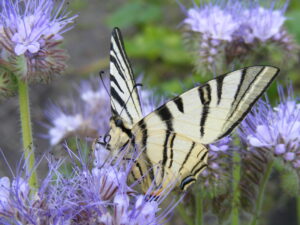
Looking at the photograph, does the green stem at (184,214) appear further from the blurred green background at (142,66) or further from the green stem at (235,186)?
the blurred green background at (142,66)

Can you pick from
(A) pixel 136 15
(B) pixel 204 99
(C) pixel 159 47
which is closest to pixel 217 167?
(B) pixel 204 99

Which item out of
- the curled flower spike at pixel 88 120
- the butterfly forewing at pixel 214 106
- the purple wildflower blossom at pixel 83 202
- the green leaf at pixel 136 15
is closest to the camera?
the purple wildflower blossom at pixel 83 202

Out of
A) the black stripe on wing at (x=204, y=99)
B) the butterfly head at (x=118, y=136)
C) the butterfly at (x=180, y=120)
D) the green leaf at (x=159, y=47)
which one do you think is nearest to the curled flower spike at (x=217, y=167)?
the butterfly at (x=180, y=120)

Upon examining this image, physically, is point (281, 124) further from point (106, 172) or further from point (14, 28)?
point (14, 28)

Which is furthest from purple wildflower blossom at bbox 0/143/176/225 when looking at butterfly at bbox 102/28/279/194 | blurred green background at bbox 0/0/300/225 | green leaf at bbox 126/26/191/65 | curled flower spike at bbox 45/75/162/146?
green leaf at bbox 126/26/191/65

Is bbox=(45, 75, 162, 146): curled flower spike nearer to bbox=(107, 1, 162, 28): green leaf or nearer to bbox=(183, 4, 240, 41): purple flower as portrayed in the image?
bbox=(183, 4, 240, 41): purple flower
